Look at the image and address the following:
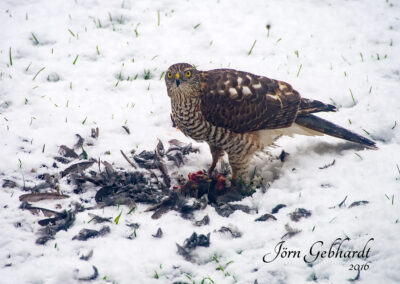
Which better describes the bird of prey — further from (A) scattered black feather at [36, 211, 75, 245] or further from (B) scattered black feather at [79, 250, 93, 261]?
(B) scattered black feather at [79, 250, 93, 261]

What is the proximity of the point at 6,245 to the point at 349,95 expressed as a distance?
3917 mm

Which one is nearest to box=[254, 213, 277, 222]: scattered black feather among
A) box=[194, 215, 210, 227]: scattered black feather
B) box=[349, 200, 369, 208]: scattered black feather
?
box=[194, 215, 210, 227]: scattered black feather

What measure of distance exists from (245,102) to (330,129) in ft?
2.95

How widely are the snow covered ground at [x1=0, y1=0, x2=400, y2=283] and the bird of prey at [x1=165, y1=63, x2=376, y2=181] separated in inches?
11.9

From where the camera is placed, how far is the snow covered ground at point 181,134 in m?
2.91

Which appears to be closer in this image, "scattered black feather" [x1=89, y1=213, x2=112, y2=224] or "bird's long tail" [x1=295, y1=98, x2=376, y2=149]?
"scattered black feather" [x1=89, y1=213, x2=112, y2=224]

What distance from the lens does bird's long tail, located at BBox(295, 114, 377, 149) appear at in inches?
159

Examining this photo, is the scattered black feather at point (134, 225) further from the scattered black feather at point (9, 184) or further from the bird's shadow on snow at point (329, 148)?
the bird's shadow on snow at point (329, 148)

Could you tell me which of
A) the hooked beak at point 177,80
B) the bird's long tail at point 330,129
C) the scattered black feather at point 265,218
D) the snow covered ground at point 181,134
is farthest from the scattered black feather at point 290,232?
the hooked beak at point 177,80

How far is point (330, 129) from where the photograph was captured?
4.11 metres

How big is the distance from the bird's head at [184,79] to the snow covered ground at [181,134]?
0.88 m

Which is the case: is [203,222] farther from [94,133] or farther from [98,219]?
[94,133]

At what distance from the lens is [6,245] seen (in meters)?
2.99

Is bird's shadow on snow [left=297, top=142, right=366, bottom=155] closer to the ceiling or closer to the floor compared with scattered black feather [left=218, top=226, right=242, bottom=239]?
closer to the ceiling
